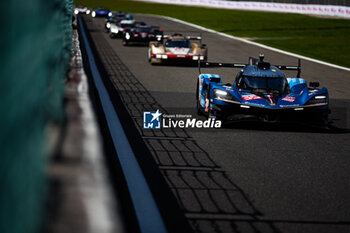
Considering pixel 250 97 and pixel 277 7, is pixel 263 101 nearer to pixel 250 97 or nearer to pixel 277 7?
pixel 250 97

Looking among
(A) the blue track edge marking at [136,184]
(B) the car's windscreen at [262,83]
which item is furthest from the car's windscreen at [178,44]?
(A) the blue track edge marking at [136,184]

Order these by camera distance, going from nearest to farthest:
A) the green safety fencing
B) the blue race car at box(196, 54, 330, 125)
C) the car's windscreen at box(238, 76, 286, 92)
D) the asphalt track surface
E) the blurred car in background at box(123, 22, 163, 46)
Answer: the green safety fencing
the asphalt track surface
the blue race car at box(196, 54, 330, 125)
the car's windscreen at box(238, 76, 286, 92)
the blurred car in background at box(123, 22, 163, 46)

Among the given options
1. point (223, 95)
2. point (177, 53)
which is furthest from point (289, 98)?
point (177, 53)

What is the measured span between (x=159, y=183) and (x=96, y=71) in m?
13.3

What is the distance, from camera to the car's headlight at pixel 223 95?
34.6 ft

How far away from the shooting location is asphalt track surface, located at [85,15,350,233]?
5.39 metres

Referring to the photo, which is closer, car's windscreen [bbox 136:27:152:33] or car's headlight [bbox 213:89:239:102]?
car's headlight [bbox 213:89:239:102]

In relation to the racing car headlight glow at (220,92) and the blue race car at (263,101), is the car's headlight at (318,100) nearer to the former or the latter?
the blue race car at (263,101)

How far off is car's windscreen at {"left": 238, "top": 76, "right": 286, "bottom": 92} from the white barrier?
4898 centimetres

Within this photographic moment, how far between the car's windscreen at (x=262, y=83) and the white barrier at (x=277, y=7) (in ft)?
161

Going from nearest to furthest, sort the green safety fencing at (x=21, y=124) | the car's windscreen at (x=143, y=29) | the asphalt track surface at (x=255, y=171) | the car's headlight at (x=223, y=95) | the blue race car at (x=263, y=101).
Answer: the green safety fencing at (x=21, y=124)
the asphalt track surface at (x=255, y=171)
the blue race car at (x=263, y=101)
the car's headlight at (x=223, y=95)
the car's windscreen at (x=143, y=29)

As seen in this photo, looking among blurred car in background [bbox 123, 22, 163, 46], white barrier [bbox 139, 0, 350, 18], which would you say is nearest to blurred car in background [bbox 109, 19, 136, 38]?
blurred car in background [bbox 123, 22, 163, 46]

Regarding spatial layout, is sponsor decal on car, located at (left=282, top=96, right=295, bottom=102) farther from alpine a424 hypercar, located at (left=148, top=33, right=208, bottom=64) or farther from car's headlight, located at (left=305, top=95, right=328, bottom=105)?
alpine a424 hypercar, located at (left=148, top=33, right=208, bottom=64)

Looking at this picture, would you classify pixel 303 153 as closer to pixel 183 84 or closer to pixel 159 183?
pixel 159 183
